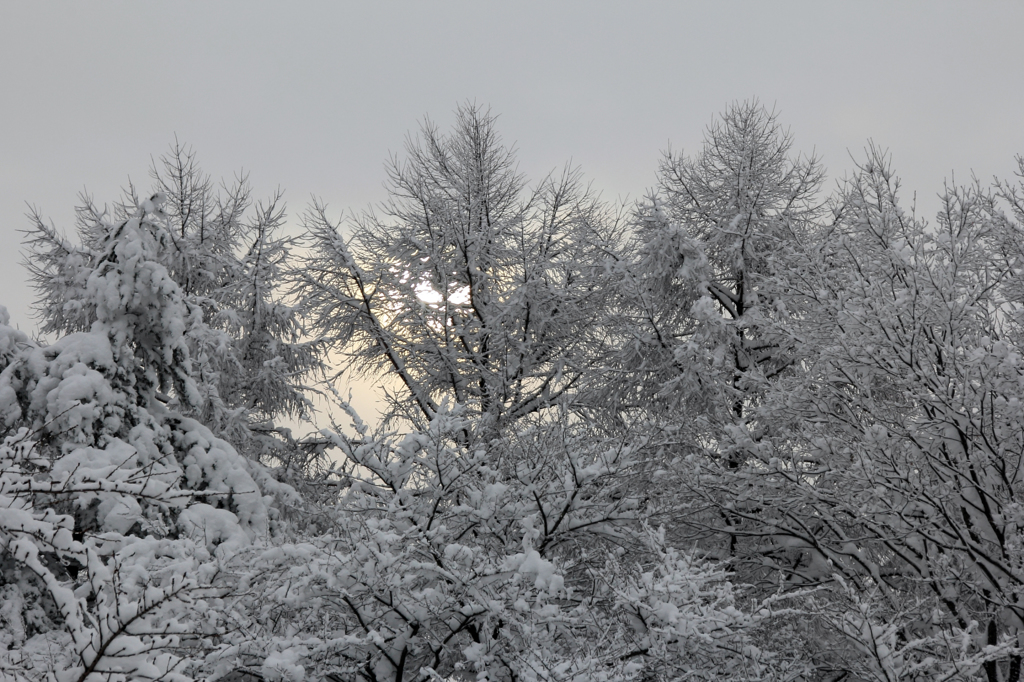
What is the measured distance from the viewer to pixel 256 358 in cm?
1361

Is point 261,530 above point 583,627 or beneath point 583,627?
above

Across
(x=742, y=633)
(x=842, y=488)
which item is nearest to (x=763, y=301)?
(x=842, y=488)

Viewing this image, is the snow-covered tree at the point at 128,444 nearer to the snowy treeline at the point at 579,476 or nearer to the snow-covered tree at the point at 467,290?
the snowy treeline at the point at 579,476

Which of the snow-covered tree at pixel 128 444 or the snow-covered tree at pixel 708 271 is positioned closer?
the snow-covered tree at pixel 128 444

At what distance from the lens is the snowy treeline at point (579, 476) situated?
5.22 meters

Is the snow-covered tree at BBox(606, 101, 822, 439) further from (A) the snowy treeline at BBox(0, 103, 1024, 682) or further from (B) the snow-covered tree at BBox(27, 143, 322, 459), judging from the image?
(B) the snow-covered tree at BBox(27, 143, 322, 459)

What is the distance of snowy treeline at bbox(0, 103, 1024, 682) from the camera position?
5.22 metres

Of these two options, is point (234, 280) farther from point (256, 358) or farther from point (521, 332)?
point (521, 332)

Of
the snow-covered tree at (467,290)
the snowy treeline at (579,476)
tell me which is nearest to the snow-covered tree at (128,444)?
the snowy treeline at (579,476)

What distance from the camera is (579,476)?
20.8 feet

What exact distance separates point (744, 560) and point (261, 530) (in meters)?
5.51

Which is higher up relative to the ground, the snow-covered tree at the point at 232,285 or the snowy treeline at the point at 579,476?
the snow-covered tree at the point at 232,285

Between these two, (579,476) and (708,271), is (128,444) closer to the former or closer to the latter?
(579,476)

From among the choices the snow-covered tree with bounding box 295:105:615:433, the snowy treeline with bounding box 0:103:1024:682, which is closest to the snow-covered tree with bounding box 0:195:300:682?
the snowy treeline with bounding box 0:103:1024:682
